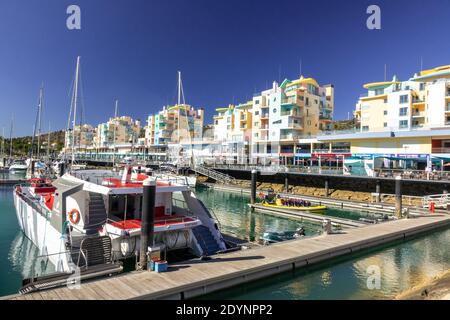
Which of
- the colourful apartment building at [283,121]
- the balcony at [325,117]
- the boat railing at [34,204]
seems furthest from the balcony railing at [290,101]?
the boat railing at [34,204]

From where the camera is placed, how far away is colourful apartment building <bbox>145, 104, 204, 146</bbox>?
342ft

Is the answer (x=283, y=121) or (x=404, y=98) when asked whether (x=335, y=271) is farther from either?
(x=283, y=121)

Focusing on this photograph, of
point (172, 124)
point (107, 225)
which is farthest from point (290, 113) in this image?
point (107, 225)

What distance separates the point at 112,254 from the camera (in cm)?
1248

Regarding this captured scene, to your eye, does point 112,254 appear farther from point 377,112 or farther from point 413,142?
point 377,112

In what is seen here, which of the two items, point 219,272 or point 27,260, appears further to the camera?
point 27,260

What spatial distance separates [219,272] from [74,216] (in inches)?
300

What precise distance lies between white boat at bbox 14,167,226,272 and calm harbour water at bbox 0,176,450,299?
168 cm

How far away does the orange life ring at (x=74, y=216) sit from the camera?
14.6 metres

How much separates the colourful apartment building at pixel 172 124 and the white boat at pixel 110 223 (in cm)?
8523

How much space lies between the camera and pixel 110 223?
13.8 metres

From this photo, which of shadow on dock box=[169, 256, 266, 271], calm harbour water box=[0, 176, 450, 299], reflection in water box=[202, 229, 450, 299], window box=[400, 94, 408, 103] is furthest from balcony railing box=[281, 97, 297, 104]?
shadow on dock box=[169, 256, 266, 271]

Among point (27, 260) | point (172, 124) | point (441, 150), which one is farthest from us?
point (172, 124)
